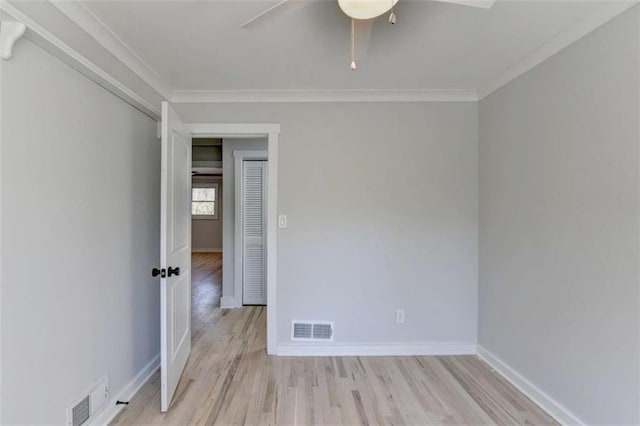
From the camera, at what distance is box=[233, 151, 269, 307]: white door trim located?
13.9 feet

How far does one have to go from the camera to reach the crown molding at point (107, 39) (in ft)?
4.91

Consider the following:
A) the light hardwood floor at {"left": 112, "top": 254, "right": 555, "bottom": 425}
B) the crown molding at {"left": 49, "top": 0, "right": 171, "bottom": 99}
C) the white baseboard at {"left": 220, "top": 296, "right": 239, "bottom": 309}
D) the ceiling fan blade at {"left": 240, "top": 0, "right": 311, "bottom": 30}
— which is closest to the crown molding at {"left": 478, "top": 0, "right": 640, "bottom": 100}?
the ceiling fan blade at {"left": 240, "top": 0, "right": 311, "bottom": 30}

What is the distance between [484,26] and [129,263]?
105 inches

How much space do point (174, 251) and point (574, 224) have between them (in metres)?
2.53

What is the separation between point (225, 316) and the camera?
151 inches

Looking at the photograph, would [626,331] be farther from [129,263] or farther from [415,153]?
[129,263]

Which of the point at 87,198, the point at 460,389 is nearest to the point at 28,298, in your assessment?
the point at 87,198

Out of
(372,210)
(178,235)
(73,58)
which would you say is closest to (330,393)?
(372,210)

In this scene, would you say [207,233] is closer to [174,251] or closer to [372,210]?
[174,251]

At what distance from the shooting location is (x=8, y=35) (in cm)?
125

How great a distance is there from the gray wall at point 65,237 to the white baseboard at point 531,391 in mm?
2723

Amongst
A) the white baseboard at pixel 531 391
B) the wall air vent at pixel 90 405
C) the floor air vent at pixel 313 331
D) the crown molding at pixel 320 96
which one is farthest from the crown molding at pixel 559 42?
the wall air vent at pixel 90 405

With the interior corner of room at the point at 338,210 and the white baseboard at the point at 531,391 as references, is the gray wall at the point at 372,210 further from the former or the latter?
the white baseboard at the point at 531,391

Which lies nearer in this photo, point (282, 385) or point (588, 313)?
point (588, 313)
